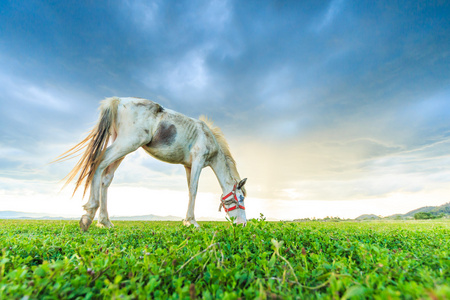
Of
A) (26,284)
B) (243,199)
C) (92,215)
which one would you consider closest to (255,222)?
(26,284)

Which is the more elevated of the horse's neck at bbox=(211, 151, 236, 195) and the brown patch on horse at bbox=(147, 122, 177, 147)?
the brown patch on horse at bbox=(147, 122, 177, 147)

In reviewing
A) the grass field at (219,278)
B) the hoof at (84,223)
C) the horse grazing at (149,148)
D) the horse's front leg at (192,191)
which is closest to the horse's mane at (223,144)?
the horse grazing at (149,148)

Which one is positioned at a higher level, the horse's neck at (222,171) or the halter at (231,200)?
the horse's neck at (222,171)

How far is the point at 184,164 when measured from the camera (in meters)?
8.84

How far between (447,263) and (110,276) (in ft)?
8.05

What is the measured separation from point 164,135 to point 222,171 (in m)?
2.69

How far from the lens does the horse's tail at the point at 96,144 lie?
633cm

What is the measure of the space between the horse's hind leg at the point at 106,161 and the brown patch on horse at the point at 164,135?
63 cm

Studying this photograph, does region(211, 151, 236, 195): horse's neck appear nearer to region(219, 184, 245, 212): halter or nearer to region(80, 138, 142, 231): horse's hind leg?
region(219, 184, 245, 212): halter

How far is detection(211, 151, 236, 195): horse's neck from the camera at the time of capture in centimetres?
875

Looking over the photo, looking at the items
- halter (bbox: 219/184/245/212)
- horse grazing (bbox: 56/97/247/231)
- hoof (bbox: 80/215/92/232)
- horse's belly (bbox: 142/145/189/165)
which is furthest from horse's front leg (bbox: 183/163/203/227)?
hoof (bbox: 80/215/92/232)

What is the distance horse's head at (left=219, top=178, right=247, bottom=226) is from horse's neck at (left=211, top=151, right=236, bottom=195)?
38 cm

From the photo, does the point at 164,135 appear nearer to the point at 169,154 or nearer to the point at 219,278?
the point at 169,154

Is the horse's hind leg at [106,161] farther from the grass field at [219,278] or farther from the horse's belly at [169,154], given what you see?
the grass field at [219,278]
